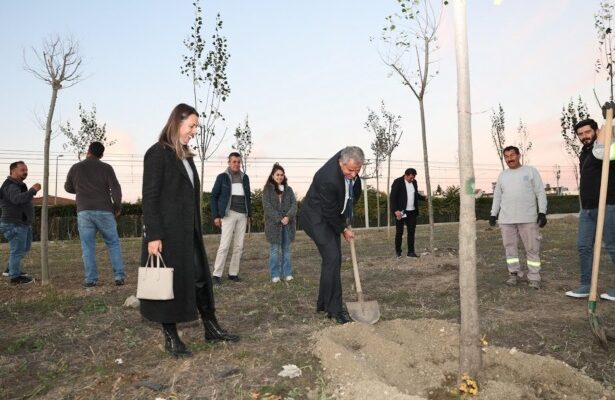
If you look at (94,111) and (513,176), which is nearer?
(513,176)

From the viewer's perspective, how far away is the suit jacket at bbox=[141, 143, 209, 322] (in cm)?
390

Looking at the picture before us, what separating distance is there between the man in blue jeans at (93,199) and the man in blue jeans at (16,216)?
1389 millimetres

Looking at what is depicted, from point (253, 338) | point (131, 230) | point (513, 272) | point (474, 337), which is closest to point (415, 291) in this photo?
point (513, 272)

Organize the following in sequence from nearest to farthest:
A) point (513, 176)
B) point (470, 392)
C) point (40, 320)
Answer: point (470, 392) → point (40, 320) → point (513, 176)

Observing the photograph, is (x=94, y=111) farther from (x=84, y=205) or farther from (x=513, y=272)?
(x=513, y=272)

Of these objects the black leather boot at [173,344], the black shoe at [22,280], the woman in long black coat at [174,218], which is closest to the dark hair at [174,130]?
the woman in long black coat at [174,218]

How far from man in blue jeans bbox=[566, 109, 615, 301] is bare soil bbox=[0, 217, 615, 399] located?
0.50 m

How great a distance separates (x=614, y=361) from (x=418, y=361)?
60.1 inches

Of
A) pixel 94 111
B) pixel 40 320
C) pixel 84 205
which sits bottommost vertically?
pixel 40 320

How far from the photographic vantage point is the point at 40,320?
579 cm

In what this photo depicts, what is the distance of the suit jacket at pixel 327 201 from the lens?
16.9ft

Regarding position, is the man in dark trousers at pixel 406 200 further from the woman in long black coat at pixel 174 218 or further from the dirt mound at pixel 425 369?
the woman in long black coat at pixel 174 218

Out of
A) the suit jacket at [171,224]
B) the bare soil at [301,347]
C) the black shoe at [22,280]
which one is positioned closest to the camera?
the bare soil at [301,347]

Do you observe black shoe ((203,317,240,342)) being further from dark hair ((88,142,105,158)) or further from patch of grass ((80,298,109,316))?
dark hair ((88,142,105,158))
